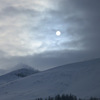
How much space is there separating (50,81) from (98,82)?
95.8ft

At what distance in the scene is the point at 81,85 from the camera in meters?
121

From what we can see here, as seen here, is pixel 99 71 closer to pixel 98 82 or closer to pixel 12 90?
pixel 98 82

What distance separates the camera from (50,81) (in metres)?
139

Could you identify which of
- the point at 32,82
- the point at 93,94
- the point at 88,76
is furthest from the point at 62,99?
the point at 32,82

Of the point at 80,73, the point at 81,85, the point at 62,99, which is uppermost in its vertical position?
the point at 80,73

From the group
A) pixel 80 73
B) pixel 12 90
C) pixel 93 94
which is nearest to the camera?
pixel 93 94

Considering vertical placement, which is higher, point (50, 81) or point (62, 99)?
point (50, 81)

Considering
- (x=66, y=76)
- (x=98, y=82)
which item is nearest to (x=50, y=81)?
(x=66, y=76)

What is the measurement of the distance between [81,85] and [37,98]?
19.6 meters

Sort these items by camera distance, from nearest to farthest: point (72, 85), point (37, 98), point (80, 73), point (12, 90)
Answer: point (37, 98) < point (72, 85) < point (80, 73) < point (12, 90)

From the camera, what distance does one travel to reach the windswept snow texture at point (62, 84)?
383 feet

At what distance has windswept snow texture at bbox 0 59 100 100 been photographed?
116812 mm

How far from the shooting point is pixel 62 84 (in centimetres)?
12975

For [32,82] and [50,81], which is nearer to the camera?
[50,81]
